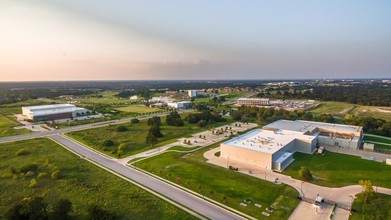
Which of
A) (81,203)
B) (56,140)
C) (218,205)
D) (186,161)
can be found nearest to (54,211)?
(81,203)

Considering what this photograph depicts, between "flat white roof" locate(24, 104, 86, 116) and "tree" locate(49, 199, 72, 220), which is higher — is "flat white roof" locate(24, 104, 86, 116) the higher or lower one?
the higher one

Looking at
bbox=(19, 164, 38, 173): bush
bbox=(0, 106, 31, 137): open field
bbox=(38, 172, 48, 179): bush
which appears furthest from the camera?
bbox=(0, 106, 31, 137): open field

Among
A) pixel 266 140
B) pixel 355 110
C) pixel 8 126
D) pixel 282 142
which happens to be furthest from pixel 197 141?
pixel 355 110

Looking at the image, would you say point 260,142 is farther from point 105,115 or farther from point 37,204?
point 105,115

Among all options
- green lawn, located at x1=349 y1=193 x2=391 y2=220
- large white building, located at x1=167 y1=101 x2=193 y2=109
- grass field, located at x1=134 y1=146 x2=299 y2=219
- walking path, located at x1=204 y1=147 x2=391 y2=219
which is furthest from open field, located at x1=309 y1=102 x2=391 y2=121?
grass field, located at x1=134 y1=146 x2=299 y2=219

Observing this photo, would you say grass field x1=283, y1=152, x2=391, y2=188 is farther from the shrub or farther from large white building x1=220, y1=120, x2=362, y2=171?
the shrub

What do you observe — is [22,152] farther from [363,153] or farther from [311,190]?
[363,153]
